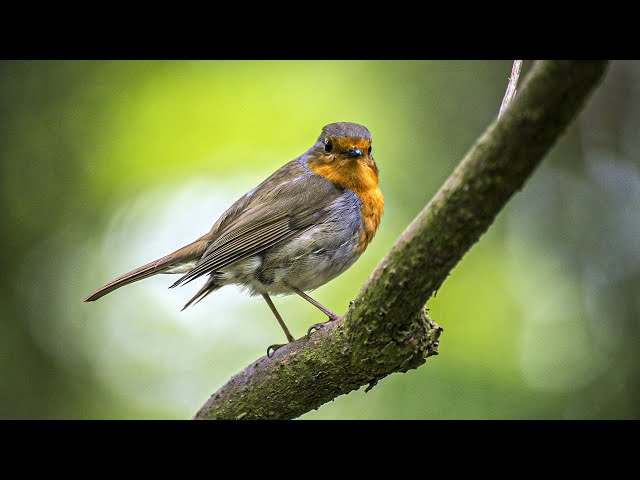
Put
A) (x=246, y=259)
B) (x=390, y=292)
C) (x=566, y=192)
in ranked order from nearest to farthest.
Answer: (x=390, y=292) < (x=246, y=259) < (x=566, y=192)

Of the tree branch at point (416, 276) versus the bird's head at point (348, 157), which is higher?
the bird's head at point (348, 157)

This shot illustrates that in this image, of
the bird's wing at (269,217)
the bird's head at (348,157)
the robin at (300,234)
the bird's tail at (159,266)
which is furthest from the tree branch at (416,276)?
the bird's head at (348,157)

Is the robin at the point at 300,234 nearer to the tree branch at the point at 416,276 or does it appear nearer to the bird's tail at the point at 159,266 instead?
the bird's tail at the point at 159,266

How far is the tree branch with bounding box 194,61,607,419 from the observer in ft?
6.44

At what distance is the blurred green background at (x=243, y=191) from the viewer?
550cm

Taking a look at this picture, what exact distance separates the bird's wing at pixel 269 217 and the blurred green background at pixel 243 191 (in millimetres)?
1229

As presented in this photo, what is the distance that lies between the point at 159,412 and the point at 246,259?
250cm

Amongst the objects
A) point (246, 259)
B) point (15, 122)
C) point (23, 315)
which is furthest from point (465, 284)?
point (15, 122)

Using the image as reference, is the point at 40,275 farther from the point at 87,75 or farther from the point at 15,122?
the point at 87,75

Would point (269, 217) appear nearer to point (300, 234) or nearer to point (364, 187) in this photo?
point (300, 234)

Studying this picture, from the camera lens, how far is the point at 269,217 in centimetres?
441

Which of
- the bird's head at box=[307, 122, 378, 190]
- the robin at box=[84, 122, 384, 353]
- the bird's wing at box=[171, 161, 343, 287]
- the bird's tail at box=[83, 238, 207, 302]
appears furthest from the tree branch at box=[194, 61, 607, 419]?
the bird's head at box=[307, 122, 378, 190]

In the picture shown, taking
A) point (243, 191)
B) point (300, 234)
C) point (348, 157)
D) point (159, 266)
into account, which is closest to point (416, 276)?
point (300, 234)

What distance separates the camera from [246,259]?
14.0ft
